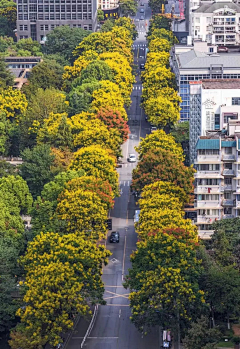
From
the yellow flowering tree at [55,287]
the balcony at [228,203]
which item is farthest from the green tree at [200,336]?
the balcony at [228,203]

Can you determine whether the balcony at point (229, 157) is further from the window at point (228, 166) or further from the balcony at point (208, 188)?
the balcony at point (208, 188)

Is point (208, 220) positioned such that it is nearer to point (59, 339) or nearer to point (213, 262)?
point (213, 262)

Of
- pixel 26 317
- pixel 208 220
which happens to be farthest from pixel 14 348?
pixel 208 220

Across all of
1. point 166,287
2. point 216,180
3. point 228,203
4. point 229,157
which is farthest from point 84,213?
point 166,287

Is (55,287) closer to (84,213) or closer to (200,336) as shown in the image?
(200,336)

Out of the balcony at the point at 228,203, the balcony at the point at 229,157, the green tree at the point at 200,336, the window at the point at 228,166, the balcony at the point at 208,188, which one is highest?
the balcony at the point at 229,157

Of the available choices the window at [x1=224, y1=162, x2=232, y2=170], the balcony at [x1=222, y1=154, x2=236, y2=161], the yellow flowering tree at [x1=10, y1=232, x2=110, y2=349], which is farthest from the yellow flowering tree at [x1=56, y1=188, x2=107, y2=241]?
the balcony at [x1=222, y1=154, x2=236, y2=161]

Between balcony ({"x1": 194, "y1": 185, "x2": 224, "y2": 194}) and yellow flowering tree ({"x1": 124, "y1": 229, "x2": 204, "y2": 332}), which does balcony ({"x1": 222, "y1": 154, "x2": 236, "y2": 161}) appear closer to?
balcony ({"x1": 194, "y1": 185, "x2": 224, "y2": 194})
